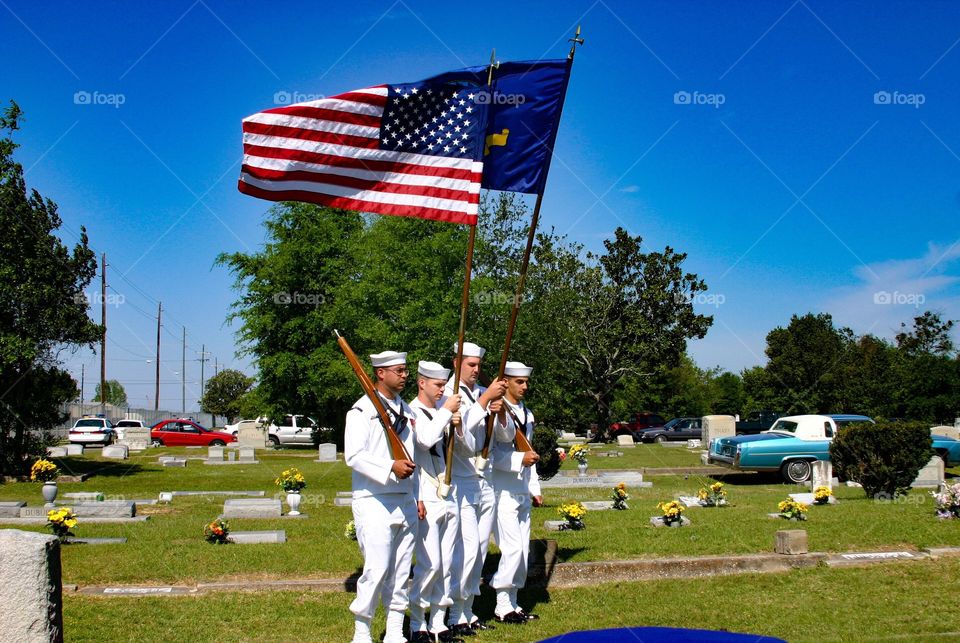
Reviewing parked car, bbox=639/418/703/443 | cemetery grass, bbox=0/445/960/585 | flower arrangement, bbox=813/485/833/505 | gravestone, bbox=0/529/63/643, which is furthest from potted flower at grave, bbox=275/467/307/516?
parked car, bbox=639/418/703/443

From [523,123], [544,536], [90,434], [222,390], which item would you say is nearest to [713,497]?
[544,536]

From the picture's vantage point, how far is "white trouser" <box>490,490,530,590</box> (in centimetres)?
770

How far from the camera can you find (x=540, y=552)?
9.01 meters

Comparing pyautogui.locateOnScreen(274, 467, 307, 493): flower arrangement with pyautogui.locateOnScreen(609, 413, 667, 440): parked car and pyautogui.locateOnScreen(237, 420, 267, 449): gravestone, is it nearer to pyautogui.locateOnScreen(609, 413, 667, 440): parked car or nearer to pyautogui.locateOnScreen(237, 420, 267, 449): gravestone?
pyautogui.locateOnScreen(237, 420, 267, 449): gravestone

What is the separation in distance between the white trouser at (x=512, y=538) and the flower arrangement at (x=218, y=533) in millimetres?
4839

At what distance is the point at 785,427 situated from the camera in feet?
76.3

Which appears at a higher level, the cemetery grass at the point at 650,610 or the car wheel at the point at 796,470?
the cemetery grass at the point at 650,610

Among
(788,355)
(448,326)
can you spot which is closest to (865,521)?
(448,326)

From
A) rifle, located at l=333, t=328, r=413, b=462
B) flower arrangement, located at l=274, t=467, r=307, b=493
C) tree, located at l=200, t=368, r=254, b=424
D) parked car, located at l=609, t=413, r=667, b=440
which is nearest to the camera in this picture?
rifle, located at l=333, t=328, r=413, b=462

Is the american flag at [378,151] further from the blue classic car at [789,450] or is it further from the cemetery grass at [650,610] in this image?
the blue classic car at [789,450]

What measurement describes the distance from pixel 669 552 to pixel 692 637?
21.0ft

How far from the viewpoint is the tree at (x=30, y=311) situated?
23062 millimetres

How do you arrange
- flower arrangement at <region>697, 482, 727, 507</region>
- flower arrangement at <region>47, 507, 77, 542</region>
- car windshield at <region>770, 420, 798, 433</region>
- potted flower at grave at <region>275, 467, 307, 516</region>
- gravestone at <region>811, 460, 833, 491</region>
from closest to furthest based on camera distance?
flower arrangement at <region>47, 507, 77, 542</region>, potted flower at grave at <region>275, 467, 307, 516</region>, flower arrangement at <region>697, 482, 727, 507</region>, gravestone at <region>811, 460, 833, 491</region>, car windshield at <region>770, 420, 798, 433</region>

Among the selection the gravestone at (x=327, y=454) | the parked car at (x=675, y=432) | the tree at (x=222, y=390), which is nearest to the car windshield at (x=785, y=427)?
the gravestone at (x=327, y=454)
